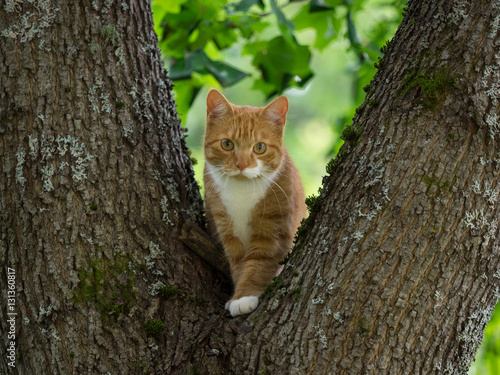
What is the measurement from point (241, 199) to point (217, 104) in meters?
0.70

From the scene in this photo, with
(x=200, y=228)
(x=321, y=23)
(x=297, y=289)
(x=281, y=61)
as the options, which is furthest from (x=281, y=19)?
(x=297, y=289)

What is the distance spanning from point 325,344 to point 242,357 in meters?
0.39

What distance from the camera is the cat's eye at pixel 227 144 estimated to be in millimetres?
3340

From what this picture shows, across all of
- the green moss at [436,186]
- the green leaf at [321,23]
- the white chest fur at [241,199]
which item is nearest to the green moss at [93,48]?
the white chest fur at [241,199]

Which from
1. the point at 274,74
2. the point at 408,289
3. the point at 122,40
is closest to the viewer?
the point at 408,289

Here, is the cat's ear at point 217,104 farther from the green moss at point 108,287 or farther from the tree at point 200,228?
the green moss at point 108,287

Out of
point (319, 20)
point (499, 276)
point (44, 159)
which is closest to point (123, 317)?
point (44, 159)

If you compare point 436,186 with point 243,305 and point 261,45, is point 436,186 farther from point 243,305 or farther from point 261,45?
point 261,45

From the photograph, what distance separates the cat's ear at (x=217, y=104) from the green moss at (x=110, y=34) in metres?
0.90

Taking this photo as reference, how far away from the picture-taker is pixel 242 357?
7.07ft

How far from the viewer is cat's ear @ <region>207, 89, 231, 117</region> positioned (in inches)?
132

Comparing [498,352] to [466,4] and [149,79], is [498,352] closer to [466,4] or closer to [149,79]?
[466,4]

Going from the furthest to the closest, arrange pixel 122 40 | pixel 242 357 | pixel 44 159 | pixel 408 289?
pixel 122 40
pixel 44 159
pixel 242 357
pixel 408 289

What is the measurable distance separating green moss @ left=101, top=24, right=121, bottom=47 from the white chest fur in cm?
116
